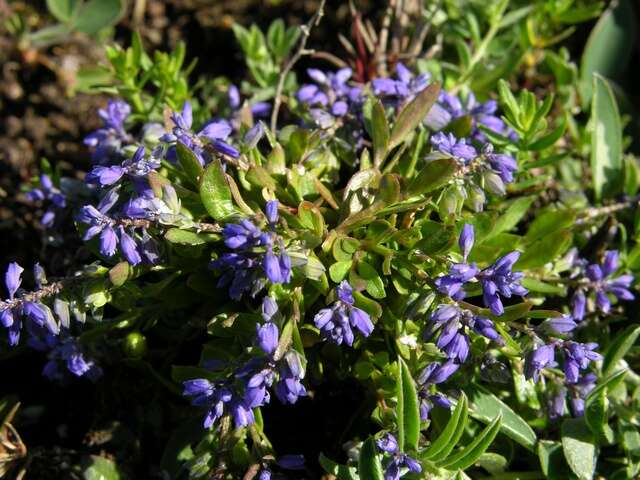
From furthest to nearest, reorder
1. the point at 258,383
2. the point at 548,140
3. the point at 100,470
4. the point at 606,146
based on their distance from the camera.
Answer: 1. the point at 606,146
2. the point at 548,140
3. the point at 100,470
4. the point at 258,383

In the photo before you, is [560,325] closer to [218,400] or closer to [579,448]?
[579,448]

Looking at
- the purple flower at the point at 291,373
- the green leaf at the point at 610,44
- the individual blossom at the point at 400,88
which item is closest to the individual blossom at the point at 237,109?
the individual blossom at the point at 400,88

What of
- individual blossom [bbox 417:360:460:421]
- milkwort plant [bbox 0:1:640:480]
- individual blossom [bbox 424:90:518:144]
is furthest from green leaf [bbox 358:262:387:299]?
individual blossom [bbox 424:90:518:144]

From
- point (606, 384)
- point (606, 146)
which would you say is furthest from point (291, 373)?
point (606, 146)

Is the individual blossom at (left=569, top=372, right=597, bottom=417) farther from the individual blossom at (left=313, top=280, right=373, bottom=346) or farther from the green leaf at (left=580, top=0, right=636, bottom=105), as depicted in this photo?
the green leaf at (left=580, top=0, right=636, bottom=105)

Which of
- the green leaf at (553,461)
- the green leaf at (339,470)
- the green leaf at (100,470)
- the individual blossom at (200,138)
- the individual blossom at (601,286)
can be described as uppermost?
the individual blossom at (200,138)

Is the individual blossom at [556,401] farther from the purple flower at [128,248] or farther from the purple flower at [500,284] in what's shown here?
the purple flower at [128,248]

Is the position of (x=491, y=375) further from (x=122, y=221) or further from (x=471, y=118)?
(x=122, y=221)
